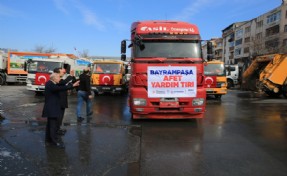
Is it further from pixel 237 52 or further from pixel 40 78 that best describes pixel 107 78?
pixel 237 52

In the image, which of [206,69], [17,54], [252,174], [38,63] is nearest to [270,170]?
[252,174]

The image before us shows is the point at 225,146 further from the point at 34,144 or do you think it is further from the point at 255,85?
the point at 255,85

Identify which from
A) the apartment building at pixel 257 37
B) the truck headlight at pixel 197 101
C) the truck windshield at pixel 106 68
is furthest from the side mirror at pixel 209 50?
the apartment building at pixel 257 37

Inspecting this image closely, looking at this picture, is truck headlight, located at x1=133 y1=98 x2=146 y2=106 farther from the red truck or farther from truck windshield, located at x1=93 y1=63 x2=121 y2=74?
truck windshield, located at x1=93 y1=63 x2=121 y2=74

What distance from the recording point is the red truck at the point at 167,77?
9.42 m

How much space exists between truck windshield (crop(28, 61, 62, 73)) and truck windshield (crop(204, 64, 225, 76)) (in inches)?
355

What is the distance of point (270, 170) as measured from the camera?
5.35 m

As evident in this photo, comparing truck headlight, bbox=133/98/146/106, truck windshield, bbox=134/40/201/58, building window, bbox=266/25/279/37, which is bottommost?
truck headlight, bbox=133/98/146/106

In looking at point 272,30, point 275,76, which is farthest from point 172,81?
point 272,30

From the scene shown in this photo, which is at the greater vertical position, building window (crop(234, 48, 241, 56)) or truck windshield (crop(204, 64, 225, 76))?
Answer: building window (crop(234, 48, 241, 56))

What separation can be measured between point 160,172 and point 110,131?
11.4ft

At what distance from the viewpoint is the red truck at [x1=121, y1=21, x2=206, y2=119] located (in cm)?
942

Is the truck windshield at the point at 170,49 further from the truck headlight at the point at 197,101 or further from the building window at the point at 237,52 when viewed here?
the building window at the point at 237,52

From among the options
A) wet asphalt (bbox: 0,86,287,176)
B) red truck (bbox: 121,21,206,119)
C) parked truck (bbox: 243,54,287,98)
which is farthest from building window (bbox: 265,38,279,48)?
red truck (bbox: 121,21,206,119)
